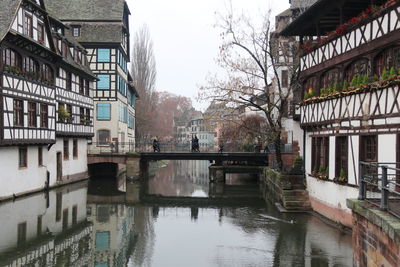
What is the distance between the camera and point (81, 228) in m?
18.2

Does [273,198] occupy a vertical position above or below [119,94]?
below

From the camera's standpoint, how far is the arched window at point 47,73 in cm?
2765

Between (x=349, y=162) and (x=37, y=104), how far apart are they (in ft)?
57.9

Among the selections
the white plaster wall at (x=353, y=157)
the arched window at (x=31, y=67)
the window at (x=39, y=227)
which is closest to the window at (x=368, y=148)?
the white plaster wall at (x=353, y=157)

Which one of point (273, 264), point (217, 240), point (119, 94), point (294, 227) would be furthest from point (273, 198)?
point (119, 94)

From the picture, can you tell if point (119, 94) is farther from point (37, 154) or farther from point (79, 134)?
point (37, 154)

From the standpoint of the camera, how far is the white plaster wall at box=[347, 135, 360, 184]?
1670 centimetres

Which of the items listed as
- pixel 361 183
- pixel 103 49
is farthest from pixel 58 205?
pixel 103 49

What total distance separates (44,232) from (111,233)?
96.6 inches

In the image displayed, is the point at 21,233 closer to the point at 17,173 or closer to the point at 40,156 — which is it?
the point at 17,173

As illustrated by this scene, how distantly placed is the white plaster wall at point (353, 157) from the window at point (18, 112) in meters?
16.5

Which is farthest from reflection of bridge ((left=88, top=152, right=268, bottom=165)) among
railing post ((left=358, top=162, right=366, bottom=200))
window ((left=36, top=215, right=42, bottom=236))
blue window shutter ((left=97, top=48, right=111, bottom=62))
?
railing post ((left=358, top=162, right=366, bottom=200))

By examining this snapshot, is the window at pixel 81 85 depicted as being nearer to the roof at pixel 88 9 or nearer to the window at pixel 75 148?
the window at pixel 75 148

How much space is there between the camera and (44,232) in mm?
17203
